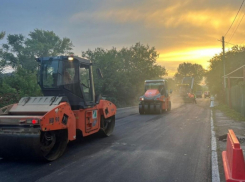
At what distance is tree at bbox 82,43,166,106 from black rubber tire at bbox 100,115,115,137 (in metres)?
20.9

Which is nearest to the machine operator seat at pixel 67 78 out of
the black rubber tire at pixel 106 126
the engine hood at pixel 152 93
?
the black rubber tire at pixel 106 126

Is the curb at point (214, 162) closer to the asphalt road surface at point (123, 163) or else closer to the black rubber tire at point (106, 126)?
the asphalt road surface at point (123, 163)

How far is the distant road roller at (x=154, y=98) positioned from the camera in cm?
2055

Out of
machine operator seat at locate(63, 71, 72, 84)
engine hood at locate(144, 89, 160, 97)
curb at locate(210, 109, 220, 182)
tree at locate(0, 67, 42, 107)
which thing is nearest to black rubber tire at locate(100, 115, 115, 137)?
machine operator seat at locate(63, 71, 72, 84)

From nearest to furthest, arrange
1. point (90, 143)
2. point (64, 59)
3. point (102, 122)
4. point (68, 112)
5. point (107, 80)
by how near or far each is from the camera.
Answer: point (68, 112)
point (64, 59)
point (90, 143)
point (102, 122)
point (107, 80)

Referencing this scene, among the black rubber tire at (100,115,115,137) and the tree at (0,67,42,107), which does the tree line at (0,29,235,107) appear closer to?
the tree at (0,67,42,107)

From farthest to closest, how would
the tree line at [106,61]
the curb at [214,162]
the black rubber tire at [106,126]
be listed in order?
1. the tree line at [106,61]
2. the black rubber tire at [106,126]
3. the curb at [214,162]

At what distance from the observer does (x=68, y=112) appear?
7.18 m

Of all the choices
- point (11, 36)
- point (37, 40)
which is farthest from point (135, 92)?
point (11, 36)

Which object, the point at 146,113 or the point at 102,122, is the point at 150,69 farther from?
the point at 102,122

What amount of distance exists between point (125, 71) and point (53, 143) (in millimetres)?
32787

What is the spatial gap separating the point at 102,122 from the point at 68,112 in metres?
3.01

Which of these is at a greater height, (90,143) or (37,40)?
(37,40)

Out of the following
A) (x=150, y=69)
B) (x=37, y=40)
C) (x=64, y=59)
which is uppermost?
(x=37, y=40)
